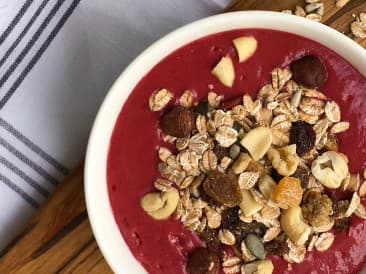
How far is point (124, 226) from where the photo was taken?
1.16 metres

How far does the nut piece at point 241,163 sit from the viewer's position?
1109 mm

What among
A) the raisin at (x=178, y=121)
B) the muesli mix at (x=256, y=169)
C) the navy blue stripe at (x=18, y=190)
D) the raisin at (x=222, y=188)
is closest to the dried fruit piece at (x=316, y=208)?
the muesli mix at (x=256, y=169)

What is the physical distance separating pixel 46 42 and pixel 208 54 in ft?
1.12

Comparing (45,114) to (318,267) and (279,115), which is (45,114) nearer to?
(279,115)

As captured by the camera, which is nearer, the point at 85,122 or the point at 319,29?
the point at 319,29

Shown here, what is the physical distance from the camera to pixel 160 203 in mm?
1115

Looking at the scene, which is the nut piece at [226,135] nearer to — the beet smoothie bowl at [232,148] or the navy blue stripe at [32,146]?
the beet smoothie bowl at [232,148]

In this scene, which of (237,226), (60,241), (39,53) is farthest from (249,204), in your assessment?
(39,53)

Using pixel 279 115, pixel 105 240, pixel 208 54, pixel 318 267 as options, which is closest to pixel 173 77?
pixel 208 54

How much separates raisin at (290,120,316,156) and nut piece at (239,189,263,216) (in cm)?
10

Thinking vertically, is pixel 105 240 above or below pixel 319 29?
below

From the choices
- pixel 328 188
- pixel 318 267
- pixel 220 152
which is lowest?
pixel 318 267

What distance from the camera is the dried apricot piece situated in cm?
109

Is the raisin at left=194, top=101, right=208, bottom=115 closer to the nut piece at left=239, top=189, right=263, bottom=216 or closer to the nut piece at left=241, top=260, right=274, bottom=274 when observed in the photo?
the nut piece at left=239, top=189, right=263, bottom=216
